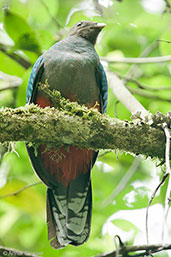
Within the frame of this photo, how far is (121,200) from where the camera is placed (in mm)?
5363

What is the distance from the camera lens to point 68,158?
4.74m

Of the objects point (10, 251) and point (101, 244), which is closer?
point (10, 251)

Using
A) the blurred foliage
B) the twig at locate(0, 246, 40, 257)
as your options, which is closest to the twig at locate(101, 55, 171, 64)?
the blurred foliage

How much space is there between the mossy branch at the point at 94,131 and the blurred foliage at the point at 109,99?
165 centimetres

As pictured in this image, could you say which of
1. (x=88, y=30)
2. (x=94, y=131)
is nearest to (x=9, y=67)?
(x=88, y=30)

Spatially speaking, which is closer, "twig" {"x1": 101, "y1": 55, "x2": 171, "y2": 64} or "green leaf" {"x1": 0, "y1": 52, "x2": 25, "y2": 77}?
"twig" {"x1": 101, "y1": 55, "x2": 171, "y2": 64}

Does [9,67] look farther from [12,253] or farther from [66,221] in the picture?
[12,253]

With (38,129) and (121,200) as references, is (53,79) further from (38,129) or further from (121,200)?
(121,200)

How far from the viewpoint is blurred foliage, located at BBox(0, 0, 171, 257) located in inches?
207

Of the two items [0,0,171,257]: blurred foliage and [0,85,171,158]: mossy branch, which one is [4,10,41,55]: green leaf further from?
[0,85,171,158]: mossy branch

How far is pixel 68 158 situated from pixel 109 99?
1223 millimetres

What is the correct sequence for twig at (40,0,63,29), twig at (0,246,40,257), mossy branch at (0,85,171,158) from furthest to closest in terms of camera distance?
twig at (40,0,63,29)
mossy branch at (0,85,171,158)
twig at (0,246,40,257)

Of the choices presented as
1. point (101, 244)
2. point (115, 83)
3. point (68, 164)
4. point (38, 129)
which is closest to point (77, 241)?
point (68, 164)

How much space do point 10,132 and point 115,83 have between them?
1.94 metres
